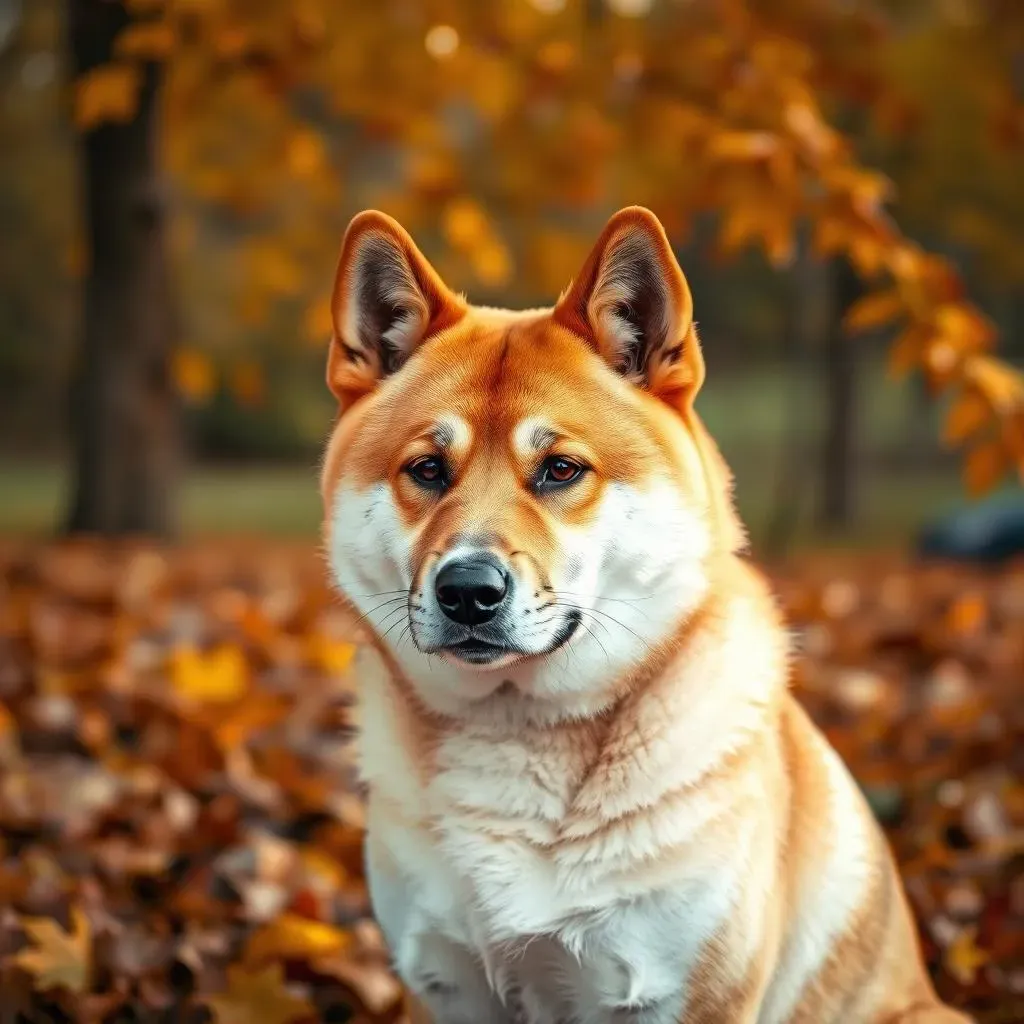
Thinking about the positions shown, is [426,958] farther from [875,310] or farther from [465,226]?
[465,226]

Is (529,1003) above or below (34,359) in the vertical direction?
above

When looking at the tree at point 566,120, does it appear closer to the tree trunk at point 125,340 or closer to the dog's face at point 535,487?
the tree trunk at point 125,340

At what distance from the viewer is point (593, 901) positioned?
6.66 feet

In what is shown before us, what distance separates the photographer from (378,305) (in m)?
2.35

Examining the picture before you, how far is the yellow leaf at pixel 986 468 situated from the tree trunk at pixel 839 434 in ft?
32.2

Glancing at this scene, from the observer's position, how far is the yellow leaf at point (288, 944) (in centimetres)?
290

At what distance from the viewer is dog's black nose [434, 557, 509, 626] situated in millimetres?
1981

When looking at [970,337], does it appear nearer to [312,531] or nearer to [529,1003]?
[529,1003]

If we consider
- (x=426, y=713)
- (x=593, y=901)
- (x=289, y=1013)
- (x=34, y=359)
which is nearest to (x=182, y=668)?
(x=289, y=1013)

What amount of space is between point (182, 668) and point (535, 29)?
343 centimetres

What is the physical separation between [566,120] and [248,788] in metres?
4.37

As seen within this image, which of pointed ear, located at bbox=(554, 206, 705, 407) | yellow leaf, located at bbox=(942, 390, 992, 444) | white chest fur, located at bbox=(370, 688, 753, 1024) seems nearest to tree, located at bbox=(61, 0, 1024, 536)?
yellow leaf, located at bbox=(942, 390, 992, 444)

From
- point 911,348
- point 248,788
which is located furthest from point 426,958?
point 911,348

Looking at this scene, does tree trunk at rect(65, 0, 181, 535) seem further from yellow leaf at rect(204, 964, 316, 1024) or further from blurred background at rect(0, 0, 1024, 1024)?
yellow leaf at rect(204, 964, 316, 1024)
